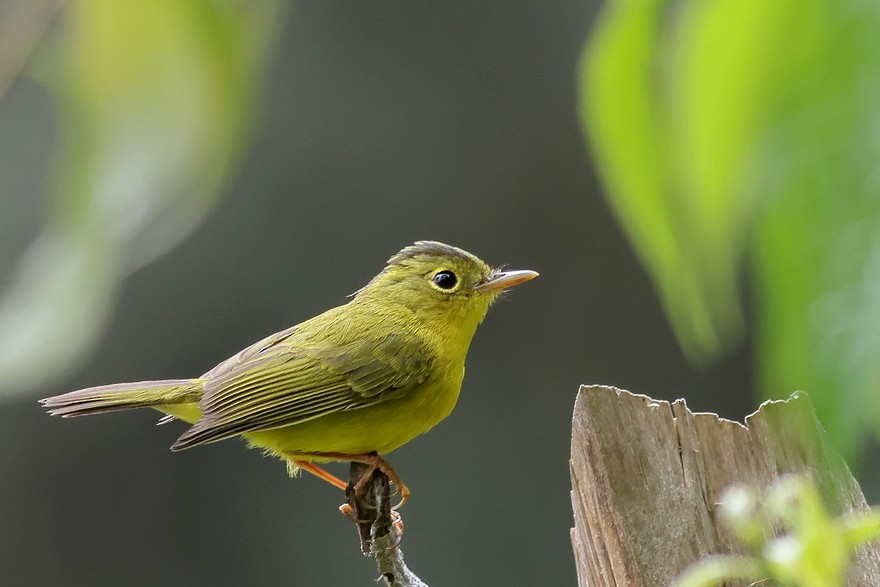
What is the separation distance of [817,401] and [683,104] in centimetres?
25

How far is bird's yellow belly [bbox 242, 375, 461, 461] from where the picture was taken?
10.8 feet

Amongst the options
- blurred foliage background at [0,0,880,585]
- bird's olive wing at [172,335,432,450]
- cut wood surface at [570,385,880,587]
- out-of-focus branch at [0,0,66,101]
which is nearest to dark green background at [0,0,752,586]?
blurred foliage background at [0,0,880,585]

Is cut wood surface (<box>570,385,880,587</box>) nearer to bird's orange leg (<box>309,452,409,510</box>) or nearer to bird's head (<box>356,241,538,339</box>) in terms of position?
bird's orange leg (<box>309,452,409,510</box>)

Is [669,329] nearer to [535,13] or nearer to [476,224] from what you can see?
[476,224]

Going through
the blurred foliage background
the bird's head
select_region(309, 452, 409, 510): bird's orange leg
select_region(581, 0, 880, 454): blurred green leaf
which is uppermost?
the blurred foliage background

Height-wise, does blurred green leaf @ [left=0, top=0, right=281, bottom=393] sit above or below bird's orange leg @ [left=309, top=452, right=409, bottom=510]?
below

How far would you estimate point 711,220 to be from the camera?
2.11ft

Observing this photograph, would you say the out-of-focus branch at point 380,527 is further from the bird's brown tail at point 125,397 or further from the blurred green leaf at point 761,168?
the blurred green leaf at point 761,168

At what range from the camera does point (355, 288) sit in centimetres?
653

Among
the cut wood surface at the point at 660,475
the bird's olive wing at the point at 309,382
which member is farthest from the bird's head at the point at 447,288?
the cut wood surface at the point at 660,475

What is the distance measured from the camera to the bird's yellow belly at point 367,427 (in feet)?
10.8

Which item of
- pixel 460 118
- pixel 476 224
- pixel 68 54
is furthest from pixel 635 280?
pixel 68 54

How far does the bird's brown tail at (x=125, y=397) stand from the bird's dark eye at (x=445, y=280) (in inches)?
37.0

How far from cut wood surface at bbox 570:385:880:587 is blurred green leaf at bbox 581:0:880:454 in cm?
98
